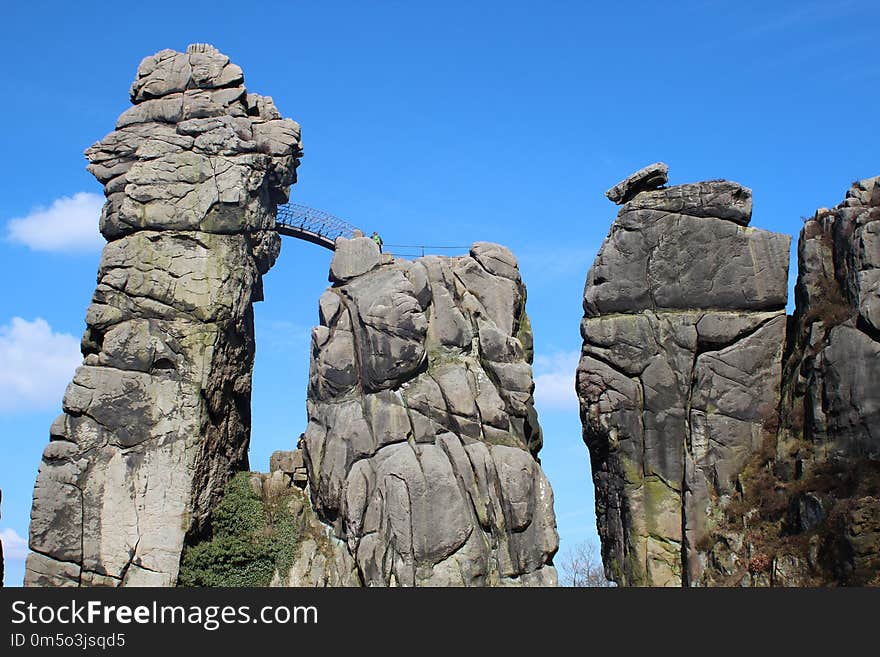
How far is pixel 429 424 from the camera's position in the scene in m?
52.9

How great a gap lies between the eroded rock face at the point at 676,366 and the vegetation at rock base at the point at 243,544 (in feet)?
40.4

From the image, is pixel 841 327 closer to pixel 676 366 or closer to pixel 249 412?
pixel 676 366

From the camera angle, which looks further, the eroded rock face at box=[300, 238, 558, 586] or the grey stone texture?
the eroded rock face at box=[300, 238, 558, 586]

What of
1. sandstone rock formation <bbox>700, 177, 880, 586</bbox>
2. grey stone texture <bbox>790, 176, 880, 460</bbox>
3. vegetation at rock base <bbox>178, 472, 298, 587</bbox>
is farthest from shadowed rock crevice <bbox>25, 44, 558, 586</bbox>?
grey stone texture <bbox>790, 176, 880, 460</bbox>

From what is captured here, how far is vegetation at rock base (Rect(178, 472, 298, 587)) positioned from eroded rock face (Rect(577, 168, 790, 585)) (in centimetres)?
1232

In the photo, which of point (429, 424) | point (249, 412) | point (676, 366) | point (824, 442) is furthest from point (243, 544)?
point (824, 442)

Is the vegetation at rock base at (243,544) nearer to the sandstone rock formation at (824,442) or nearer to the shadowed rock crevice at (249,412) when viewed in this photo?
the shadowed rock crevice at (249,412)

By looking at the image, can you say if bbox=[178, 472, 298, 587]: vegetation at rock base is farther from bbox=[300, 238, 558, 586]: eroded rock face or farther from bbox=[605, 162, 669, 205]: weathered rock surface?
bbox=[605, 162, 669, 205]: weathered rock surface

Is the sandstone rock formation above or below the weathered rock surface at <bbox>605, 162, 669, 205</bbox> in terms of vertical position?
below

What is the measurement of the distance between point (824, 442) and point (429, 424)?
47.7ft

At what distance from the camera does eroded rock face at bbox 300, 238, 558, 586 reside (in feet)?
167

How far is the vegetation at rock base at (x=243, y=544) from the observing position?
52.1 metres

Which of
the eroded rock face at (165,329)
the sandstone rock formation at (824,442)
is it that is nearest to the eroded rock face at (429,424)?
the eroded rock face at (165,329)

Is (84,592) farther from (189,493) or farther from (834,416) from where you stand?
(834,416)
